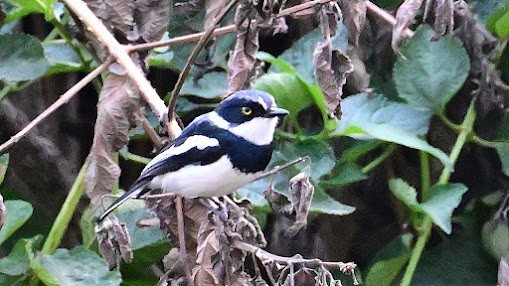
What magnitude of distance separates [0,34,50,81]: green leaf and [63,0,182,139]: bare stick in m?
0.20

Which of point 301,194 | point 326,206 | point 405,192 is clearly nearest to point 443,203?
point 405,192

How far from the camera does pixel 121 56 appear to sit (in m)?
1.00

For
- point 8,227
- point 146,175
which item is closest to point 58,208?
point 8,227

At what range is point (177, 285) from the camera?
0.85 meters

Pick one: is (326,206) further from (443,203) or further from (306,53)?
(306,53)

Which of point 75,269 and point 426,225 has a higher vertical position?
point 75,269

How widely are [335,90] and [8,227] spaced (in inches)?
23.9

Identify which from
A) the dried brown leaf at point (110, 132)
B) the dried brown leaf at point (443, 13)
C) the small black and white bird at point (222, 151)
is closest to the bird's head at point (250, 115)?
the small black and white bird at point (222, 151)

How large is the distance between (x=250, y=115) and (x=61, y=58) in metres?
0.51

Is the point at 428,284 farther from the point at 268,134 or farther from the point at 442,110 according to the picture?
the point at 268,134

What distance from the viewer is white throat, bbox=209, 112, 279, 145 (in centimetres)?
102

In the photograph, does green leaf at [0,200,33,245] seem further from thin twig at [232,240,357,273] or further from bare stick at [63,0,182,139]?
thin twig at [232,240,357,273]

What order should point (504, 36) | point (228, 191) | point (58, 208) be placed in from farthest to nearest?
point (58, 208) → point (504, 36) → point (228, 191)

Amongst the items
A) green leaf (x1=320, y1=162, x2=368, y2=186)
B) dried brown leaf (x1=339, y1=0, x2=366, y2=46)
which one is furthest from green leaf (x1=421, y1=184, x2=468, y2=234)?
dried brown leaf (x1=339, y1=0, x2=366, y2=46)
